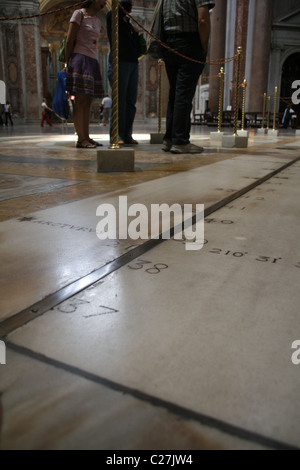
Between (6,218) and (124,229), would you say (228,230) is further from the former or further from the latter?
(6,218)

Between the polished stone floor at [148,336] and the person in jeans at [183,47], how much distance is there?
2482 mm

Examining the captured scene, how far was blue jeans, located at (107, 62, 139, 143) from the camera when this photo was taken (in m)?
4.73

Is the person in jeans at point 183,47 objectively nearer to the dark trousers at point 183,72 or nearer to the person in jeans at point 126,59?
the dark trousers at point 183,72

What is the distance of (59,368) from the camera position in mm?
664

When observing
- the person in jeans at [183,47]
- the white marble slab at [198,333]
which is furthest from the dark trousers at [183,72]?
the white marble slab at [198,333]

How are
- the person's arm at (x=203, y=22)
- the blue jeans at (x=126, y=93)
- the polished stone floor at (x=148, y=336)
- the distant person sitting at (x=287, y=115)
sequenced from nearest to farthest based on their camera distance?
the polished stone floor at (x=148, y=336)
the person's arm at (x=203, y=22)
the blue jeans at (x=126, y=93)
the distant person sitting at (x=287, y=115)

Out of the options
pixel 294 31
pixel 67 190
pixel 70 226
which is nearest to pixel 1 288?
pixel 70 226

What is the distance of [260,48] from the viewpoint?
14508 millimetres

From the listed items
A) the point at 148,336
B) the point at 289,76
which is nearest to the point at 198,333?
the point at 148,336

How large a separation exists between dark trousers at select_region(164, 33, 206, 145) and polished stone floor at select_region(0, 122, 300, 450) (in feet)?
8.05

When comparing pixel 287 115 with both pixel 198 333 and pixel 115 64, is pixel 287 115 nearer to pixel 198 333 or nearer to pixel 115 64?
pixel 115 64

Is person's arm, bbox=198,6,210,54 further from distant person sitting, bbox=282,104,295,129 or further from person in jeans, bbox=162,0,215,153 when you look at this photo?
distant person sitting, bbox=282,104,295,129

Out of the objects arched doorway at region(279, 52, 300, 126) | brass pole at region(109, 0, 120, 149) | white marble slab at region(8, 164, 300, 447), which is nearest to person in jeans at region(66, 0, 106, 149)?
brass pole at region(109, 0, 120, 149)

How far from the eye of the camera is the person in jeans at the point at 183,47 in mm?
3580
